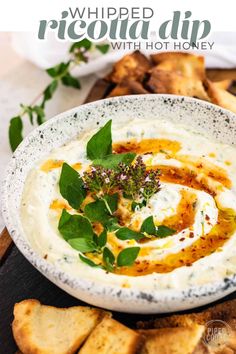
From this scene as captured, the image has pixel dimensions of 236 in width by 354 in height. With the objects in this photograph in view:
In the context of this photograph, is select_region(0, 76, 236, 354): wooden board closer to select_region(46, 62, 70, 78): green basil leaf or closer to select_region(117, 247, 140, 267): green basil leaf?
select_region(117, 247, 140, 267): green basil leaf

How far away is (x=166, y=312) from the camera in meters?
2.70

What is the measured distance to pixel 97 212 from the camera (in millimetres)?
2996

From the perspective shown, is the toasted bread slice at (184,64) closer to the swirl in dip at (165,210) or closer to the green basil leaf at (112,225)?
the swirl in dip at (165,210)

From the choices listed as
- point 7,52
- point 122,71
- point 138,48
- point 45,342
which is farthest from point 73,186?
point 7,52

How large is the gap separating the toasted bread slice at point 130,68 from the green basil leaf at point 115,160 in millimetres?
1160

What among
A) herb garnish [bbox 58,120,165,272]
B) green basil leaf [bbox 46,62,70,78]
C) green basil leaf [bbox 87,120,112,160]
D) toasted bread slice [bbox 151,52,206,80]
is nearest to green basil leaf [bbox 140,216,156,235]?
herb garnish [bbox 58,120,165,272]

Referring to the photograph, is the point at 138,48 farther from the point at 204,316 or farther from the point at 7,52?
the point at 204,316

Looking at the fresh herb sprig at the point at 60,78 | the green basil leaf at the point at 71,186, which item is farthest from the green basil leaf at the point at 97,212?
the fresh herb sprig at the point at 60,78

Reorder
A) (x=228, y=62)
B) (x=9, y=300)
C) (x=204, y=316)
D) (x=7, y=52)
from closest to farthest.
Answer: (x=204, y=316), (x=9, y=300), (x=228, y=62), (x=7, y=52)

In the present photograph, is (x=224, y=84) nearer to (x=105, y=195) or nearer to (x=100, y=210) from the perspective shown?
(x=105, y=195)

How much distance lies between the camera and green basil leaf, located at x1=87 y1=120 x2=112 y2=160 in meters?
3.38

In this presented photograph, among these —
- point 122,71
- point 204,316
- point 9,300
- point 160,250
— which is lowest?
point 9,300

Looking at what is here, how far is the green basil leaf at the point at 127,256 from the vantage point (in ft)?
8.96

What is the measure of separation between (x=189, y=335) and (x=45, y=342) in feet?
2.09
